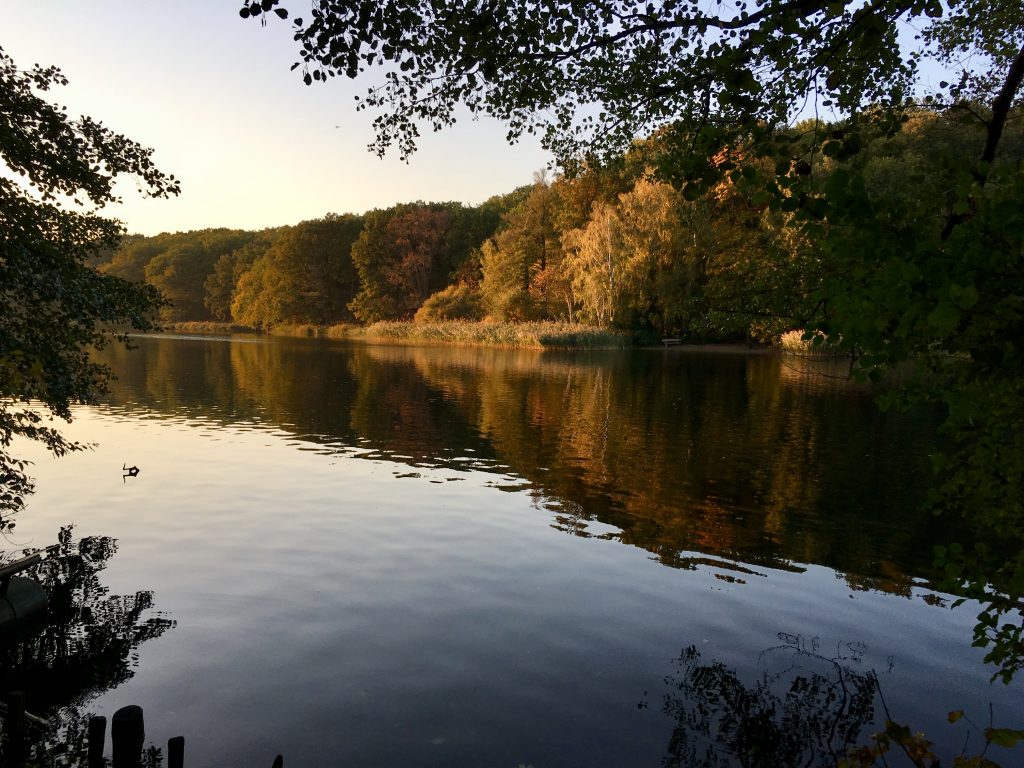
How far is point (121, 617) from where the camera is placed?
9539mm

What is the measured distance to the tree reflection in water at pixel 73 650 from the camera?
703cm

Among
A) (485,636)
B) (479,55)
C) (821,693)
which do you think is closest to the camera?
(479,55)

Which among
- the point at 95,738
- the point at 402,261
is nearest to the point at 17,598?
the point at 95,738

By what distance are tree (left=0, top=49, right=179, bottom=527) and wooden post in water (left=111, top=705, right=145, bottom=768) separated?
469 centimetres

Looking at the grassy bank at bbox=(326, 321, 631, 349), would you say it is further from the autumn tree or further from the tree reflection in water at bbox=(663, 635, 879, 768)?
the tree reflection in water at bbox=(663, 635, 879, 768)

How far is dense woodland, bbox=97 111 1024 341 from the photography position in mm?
12555

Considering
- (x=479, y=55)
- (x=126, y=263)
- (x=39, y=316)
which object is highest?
A: (x=126, y=263)

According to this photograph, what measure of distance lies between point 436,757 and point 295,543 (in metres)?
7.37

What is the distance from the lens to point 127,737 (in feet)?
16.5

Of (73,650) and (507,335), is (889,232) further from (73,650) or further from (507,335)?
(507,335)

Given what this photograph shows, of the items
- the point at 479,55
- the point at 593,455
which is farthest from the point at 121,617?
the point at 593,455

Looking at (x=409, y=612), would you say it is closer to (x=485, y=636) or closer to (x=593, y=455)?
(x=485, y=636)

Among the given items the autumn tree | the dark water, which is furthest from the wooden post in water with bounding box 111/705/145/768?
the autumn tree

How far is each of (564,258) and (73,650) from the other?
74353 mm
